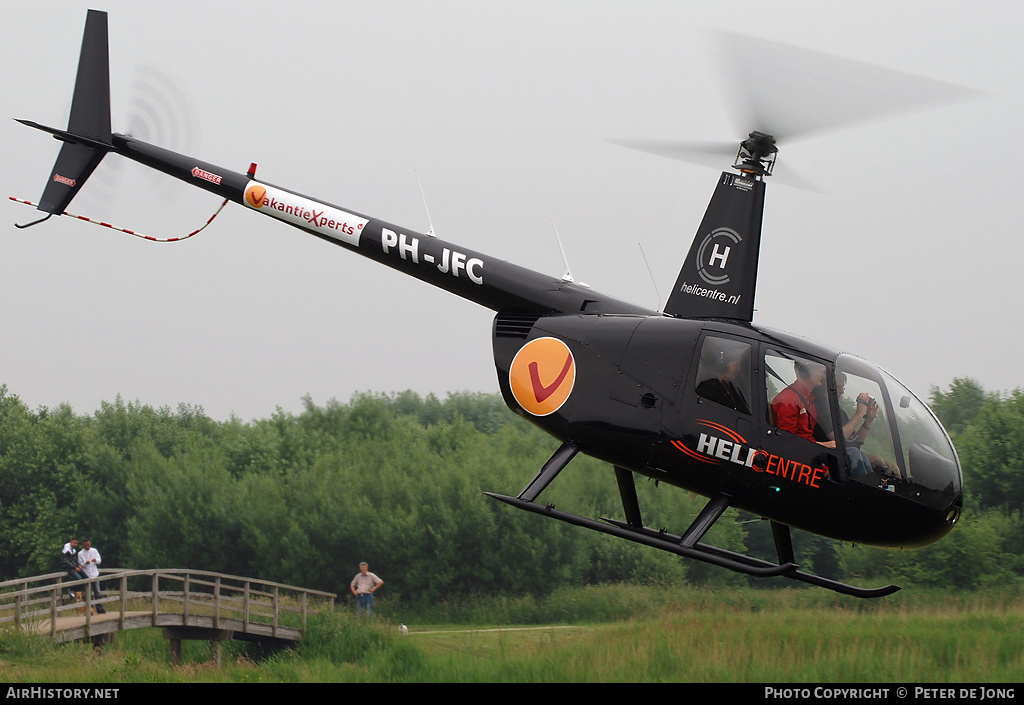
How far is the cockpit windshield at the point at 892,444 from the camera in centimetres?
773

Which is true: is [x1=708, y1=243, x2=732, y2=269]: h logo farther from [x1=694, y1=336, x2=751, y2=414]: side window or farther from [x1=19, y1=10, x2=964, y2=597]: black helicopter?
[x1=694, y1=336, x2=751, y2=414]: side window

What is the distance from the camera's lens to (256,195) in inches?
445

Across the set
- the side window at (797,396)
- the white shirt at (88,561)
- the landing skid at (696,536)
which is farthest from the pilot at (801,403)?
the white shirt at (88,561)

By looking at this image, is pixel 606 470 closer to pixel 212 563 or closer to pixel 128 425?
pixel 212 563

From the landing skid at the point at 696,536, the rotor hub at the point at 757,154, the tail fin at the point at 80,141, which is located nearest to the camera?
the landing skid at the point at 696,536

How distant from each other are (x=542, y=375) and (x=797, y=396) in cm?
225

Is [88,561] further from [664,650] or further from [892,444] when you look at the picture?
[892,444]

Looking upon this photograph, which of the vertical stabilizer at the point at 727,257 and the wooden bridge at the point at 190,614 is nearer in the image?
the vertical stabilizer at the point at 727,257

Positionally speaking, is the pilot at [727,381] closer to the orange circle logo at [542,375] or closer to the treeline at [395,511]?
the orange circle logo at [542,375]

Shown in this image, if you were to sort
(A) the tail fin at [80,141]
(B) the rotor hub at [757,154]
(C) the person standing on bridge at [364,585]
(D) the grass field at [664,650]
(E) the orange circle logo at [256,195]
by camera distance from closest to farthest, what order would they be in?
(B) the rotor hub at [757,154] < (E) the orange circle logo at [256,195] < (A) the tail fin at [80,141] < (C) the person standing on bridge at [364,585] < (D) the grass field at [664,650]

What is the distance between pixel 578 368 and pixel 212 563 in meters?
24.2

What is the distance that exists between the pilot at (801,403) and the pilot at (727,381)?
0.86 feet

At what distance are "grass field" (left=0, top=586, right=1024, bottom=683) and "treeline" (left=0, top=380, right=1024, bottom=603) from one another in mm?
2442

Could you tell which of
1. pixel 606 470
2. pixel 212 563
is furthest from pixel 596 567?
pixel 212 563
